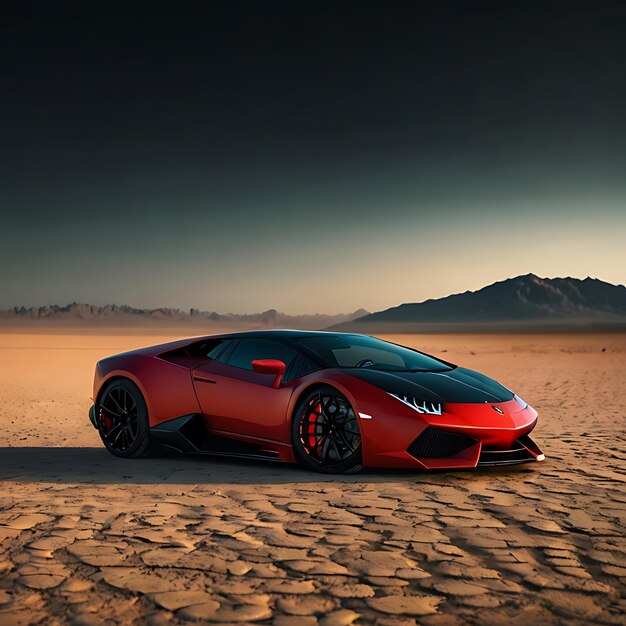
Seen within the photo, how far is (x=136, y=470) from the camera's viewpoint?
743 cm

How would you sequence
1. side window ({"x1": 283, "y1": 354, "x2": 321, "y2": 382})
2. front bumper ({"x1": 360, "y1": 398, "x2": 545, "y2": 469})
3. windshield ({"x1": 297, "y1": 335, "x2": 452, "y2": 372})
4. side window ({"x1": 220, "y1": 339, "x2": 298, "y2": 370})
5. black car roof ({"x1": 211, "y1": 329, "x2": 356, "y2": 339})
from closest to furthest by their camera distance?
1. front bumper ({"x1": 360, "y1": 398, "x2": 545, "y2": 469})
2. side window ({"x1": 283, "y1": 354, "x2": 321, "y2": 382})
3. windshield ({"x1": 297, "y1": 335, "x2": 452, "y2": 372})
4. side window ({"x1": 220, "y1": 339, "x2": 298, "y2": 370})
5. black car roof ({"x1": 211, "y1": 329, "x2": 356, "y2": 339})

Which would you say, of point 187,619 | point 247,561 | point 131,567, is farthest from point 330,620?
point 131,567

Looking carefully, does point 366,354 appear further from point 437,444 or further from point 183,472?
point 183,472

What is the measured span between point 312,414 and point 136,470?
1.70 m

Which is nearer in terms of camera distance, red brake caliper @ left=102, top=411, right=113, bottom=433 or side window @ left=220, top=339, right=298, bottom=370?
side window @ left=220, top=339, right=298, bottom=370

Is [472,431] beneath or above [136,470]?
above

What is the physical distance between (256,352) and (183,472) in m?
1.34

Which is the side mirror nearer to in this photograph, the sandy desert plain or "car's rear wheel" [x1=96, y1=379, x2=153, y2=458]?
the sandy desert plain

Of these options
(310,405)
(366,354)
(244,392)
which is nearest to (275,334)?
(244,392)

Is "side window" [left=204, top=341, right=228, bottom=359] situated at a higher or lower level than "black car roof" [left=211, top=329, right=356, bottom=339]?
lower

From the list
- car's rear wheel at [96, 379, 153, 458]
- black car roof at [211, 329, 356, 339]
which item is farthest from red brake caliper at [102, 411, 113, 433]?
black car roof at [211, 329, 356, 339]

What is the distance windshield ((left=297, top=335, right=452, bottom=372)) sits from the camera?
7587mm

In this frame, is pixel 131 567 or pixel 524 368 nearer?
pixel 131 567

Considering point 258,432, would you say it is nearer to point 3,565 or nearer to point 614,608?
point 3,565
